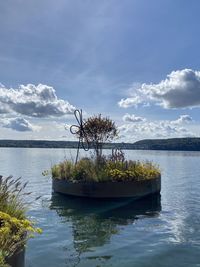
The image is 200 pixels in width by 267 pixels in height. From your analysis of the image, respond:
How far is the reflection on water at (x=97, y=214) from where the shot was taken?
10094mm

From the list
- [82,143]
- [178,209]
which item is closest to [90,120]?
[82,143]

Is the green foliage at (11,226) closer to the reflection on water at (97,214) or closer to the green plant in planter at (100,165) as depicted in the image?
the reflection on water at (97,214)

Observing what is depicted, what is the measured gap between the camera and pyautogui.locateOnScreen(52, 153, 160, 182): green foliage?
17156 mm

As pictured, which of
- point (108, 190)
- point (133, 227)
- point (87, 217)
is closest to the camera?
point (133, 227)

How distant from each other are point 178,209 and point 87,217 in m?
4.12

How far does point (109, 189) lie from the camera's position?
16.6m

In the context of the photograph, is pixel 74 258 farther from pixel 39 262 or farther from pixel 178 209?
pixel 178 209

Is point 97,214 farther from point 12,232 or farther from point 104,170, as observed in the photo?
point 12,232

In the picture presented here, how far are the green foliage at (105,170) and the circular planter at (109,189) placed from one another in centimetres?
31

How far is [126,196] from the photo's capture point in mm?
16719

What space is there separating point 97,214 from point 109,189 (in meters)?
2.86

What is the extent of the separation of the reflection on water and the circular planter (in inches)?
10.2

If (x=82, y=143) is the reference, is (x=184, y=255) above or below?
below

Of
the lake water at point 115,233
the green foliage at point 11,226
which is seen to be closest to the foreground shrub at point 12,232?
the green foliage at point 11,226
